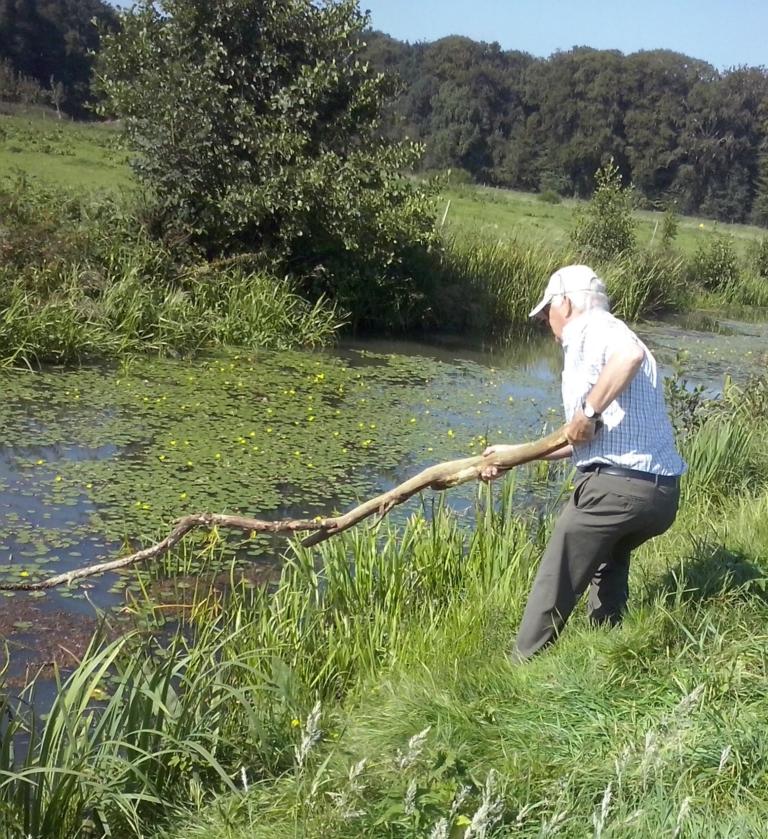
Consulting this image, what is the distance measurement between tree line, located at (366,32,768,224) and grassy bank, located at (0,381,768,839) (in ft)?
207

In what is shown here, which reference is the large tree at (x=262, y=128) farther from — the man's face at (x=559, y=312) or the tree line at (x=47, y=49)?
the tree line at (x=47, y=49)

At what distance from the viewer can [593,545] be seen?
13.5ft

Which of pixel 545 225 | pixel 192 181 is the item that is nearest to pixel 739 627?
pixel 192 181

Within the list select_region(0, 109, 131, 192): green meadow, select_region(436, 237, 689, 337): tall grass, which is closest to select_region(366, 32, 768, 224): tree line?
select_region(0, 109, 131, 192): green meadow

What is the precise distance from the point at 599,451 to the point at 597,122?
7290cm

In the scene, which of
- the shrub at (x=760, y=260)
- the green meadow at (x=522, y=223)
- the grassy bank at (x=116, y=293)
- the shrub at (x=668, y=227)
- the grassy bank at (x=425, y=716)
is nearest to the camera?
the grassy bank at (x=425, y=716)

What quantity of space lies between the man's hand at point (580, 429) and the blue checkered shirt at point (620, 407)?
62 mm

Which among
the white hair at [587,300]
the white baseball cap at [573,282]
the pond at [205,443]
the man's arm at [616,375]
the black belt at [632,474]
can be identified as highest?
the white baseball cap at [573,282]

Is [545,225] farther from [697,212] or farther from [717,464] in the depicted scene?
[697,212]

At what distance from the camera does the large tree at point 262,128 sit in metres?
14.3

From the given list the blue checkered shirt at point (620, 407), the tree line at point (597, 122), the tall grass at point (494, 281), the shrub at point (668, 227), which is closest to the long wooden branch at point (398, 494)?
the blue checkered shirt at point (620, 407)

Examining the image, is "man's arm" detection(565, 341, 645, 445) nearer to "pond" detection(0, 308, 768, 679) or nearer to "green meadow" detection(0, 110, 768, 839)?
"green meadow" detection(0, 110, 768, 839)

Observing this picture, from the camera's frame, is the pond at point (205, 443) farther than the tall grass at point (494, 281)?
No

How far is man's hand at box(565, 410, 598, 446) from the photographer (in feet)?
12.9
